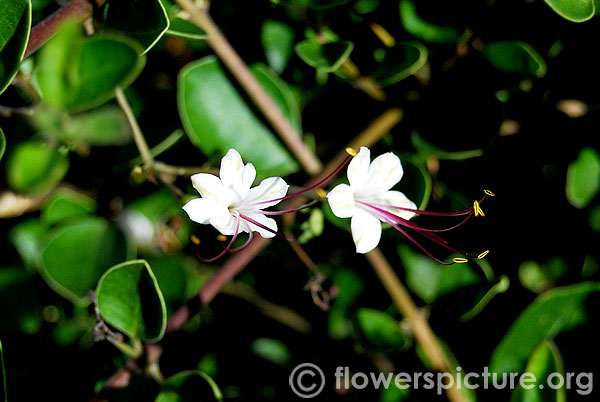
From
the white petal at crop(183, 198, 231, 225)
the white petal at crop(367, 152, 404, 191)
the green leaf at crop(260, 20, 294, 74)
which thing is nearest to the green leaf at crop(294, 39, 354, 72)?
the green leaf at crop(260, 20, 294, 74)

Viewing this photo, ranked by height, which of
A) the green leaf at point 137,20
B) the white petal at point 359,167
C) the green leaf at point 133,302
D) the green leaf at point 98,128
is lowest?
the green leaf at point 133,302

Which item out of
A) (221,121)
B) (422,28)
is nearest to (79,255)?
(221,121)

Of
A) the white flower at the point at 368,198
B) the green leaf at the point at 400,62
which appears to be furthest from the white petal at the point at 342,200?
the green leaf at the point at 400,62

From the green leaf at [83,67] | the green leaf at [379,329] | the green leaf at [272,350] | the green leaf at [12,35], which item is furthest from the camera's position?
the green leaf at [272,350]

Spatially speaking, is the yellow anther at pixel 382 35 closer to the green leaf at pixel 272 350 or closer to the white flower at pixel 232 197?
the white flower at pixel 232 197

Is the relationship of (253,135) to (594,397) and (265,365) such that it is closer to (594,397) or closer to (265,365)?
(265,365)

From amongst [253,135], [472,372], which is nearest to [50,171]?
[253,135]

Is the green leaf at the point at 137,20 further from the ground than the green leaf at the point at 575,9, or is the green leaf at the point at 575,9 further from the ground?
the green leaf at the point at 575,9

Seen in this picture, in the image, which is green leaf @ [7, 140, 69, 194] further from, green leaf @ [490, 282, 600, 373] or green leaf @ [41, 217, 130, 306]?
green leaf @ [490, 282, 600, 373]
